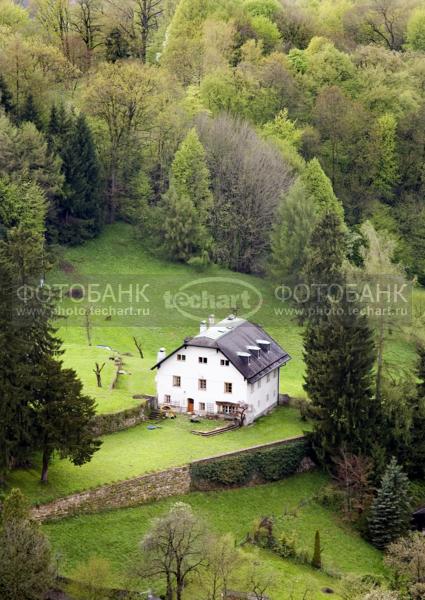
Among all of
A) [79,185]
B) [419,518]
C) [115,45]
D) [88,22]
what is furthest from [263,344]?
[88,22]

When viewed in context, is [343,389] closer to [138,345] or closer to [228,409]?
[228,409]

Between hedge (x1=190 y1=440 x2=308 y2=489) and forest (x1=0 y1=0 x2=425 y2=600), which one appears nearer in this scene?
forest (x1=0 y1=0 x2=425 y2=600)

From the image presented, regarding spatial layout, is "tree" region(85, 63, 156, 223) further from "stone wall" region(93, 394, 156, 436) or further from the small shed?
the small shed

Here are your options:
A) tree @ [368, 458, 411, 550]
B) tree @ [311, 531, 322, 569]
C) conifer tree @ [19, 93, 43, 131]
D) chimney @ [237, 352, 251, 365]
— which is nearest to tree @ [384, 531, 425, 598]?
tree @ [368, 458, 411, 550]

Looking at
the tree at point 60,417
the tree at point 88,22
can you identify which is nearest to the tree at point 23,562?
the tree at point 60,417

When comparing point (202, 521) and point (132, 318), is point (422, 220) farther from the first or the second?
point (202, 521)

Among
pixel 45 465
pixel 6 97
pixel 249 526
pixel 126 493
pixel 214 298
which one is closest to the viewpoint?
pixel 45 465
